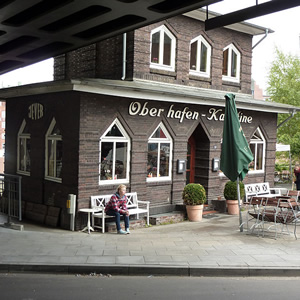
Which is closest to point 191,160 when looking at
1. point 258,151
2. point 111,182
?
point 258,151

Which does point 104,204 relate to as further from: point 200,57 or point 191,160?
point 200,57

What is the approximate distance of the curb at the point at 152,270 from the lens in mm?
7703

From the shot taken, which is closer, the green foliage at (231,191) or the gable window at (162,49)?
the gable window at (162,49)

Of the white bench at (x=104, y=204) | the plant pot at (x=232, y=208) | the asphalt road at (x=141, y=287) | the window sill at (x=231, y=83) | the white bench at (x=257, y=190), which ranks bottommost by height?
the asphalt road at (x=141, y=287)

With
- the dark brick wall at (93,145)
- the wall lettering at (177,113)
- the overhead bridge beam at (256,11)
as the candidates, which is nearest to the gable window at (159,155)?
the dark brick wall at (93,145)

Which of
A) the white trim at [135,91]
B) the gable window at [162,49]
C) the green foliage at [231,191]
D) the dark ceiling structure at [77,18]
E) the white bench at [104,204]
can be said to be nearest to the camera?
the dark ceiling structure at [77,18]

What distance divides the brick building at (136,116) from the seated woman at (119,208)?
866 millimetres

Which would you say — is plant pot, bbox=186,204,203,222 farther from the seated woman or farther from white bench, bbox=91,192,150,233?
the seated woman

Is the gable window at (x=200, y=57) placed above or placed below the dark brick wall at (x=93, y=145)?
above

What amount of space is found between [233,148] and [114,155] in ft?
11.6

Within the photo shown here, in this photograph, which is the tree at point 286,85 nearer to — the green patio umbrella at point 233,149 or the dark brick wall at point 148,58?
the dark brick wall at point 148,58

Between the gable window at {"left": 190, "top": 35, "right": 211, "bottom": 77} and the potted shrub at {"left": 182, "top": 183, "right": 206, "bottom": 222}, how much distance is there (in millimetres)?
4427

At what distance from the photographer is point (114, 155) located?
12.5 meters

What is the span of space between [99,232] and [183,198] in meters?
3.05
